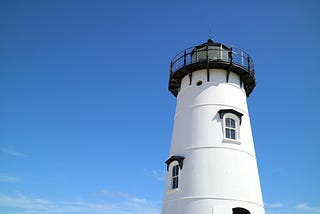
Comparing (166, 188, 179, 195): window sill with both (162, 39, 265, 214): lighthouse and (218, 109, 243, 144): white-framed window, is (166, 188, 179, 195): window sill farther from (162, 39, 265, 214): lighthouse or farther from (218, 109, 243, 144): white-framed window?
(218, 109, 243, 144): white-framed window

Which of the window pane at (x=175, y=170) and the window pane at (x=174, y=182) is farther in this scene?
the window pane at (x=175, y=170)

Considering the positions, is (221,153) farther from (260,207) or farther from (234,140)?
(260,207)

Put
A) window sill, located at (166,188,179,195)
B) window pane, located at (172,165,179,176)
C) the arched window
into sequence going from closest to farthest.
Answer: the arched window < window sill, located at (166,188,179,195) < window pane, located at (172,165,179,176)

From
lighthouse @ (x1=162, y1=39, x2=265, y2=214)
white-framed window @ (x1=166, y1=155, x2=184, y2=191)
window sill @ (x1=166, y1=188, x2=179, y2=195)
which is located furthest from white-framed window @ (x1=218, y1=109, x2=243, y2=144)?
window sill @ (x1=166, y1=188, x2=179, y2=195)

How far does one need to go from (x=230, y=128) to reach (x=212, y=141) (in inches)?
54.3

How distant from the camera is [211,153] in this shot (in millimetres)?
13977

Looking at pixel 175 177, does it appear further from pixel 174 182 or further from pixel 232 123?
pixel 232 123

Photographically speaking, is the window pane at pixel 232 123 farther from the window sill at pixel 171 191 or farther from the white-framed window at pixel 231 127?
the window sill at pixel 171 191

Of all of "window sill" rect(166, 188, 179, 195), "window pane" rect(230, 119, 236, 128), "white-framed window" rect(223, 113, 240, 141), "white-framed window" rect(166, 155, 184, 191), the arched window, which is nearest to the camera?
the arched window

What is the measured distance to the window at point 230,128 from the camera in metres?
14.7

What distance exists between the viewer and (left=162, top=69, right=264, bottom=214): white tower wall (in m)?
Answer: 13.0

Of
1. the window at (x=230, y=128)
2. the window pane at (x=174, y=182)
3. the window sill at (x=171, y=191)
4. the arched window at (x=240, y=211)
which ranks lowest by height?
the arched window at (x=240, y=211)

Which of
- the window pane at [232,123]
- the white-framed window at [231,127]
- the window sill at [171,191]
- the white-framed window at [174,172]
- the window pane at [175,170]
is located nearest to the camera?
the window sill at [171,191]

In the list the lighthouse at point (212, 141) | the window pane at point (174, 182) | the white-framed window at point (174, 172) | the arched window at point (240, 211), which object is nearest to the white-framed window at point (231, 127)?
the lighthouse at point (212, 141)
